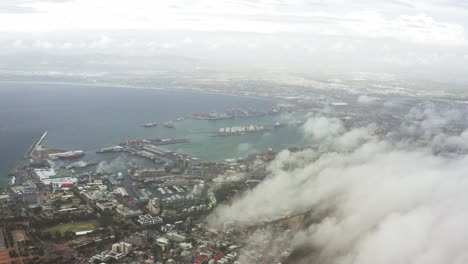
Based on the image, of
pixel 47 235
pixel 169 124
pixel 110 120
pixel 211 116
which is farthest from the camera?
pixel 211 116

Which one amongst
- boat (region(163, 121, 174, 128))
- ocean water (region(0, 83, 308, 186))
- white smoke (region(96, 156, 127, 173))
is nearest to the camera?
white smoke (region(96, 156, 127, 173))

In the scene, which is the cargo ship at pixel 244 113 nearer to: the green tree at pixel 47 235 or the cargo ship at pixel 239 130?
the cargo ship at pixel 239 130

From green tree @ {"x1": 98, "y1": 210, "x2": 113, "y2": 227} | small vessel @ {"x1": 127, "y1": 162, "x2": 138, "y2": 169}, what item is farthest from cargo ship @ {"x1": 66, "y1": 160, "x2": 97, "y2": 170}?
green tree @ {"x1": 98, "y1": 210, "x2": 113, "y2": 227}

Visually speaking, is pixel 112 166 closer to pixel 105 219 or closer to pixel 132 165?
pixel 132 165

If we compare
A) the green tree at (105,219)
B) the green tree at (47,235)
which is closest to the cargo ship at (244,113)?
the green tree at (105,219)

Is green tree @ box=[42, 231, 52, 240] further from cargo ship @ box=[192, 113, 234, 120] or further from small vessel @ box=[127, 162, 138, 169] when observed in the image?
cargo ship @ box=[192, 113, 234, 120]

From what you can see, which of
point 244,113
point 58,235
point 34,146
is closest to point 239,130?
point 244,113

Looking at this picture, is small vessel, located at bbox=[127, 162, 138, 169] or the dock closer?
small vessel, located at bbox=[127, 162, 138, 169]

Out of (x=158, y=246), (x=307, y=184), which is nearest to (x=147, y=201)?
(x=158, y=246)
